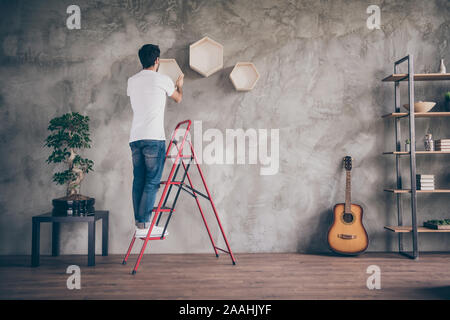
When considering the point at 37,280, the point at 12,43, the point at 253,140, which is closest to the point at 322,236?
the point at 253,140

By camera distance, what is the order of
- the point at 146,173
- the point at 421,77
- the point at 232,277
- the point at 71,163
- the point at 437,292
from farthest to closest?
the point at 421,77 < the point at 71,163 < the point at 146,173 < the point at 232,277 < the point at 437,292

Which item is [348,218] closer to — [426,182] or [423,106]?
[426,182]

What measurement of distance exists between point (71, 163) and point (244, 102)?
6.04 feet

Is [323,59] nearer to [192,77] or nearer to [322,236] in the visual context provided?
[192,77]

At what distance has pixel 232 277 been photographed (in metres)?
2.57

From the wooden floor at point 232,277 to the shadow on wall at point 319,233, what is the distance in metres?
0.19

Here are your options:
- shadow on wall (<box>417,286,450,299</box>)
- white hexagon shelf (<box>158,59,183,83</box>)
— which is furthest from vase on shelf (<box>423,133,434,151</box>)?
white hexagon shelf (<box>158,59,183,83</box>)

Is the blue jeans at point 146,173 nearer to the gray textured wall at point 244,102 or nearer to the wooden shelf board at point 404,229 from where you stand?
the gray textured wall at point 244,102

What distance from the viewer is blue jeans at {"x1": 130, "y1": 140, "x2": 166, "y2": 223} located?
262cm

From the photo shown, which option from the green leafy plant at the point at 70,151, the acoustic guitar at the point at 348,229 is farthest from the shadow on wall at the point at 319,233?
the green leafy plant at the point at 70,151

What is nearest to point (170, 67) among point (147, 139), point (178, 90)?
point (178, 90)

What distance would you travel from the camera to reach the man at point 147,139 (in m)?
2.63

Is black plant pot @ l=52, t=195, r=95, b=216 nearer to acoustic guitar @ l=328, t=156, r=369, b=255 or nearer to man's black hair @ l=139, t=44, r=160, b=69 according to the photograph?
man's black hair @ l=139, t=44, r=160, b=69
